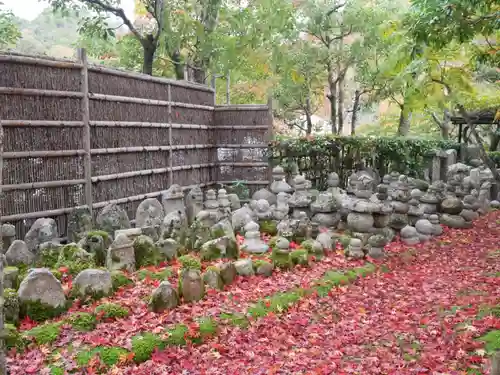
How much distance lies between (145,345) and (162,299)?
0.85 m

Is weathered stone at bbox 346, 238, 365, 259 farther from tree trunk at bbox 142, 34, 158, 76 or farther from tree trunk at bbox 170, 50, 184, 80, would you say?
tree trunk at bbox 170, 50, 184, 80

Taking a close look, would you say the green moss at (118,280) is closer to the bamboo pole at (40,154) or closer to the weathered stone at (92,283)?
the weathered stone at (92,283)

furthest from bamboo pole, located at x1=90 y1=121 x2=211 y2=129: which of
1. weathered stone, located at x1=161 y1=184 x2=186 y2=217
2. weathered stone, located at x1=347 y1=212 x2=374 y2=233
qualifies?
weathered stone, located at x1=347 y1=212 x2=374 y2=233

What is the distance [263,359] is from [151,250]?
3.01 meters

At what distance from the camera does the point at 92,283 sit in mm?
6188

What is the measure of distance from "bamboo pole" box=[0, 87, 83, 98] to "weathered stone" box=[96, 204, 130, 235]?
201 centimetres

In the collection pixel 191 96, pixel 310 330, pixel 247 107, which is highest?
pixel 191 96

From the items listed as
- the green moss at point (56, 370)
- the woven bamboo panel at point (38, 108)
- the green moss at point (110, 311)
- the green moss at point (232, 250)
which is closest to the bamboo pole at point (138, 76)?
the woven bamboo panel at point (38, 108)

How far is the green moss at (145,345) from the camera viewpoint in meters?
5.08

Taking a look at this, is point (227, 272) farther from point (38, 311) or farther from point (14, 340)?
point (14, 340)

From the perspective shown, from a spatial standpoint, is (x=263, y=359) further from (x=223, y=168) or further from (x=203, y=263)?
(x=223, y=168)

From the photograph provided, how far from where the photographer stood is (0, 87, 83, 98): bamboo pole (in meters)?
7.75

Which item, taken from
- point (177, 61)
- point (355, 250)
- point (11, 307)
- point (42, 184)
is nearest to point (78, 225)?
point (42, 184)

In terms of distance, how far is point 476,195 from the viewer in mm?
14836
